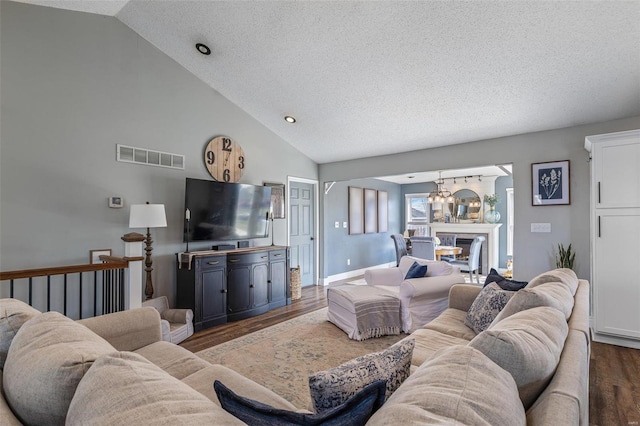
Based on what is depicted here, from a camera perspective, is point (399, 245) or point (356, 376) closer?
point (356, 376)

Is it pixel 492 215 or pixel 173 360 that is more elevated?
pixel 492 215

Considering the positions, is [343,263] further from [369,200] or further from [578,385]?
[578,385]

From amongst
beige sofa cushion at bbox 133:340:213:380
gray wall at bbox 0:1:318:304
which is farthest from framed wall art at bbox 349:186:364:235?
beige sofa cushion at bbox 133:340:213:380

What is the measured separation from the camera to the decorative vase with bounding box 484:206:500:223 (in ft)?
24.1

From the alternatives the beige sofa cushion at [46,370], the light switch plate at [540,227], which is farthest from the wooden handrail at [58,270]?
the light switch plate at [540,227]

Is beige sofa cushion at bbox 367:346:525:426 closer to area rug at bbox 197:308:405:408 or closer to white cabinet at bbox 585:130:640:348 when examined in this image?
area rug at bbox 197:308:405:408

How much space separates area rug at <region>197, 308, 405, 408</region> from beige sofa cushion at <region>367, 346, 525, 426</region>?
172cm

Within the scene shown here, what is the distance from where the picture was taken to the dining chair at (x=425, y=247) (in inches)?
241

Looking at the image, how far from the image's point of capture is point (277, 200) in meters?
5.36

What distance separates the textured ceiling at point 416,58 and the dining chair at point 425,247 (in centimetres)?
218

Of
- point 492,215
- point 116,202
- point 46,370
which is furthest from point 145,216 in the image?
point 492,215

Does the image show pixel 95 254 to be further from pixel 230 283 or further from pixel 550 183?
pixel 550 183

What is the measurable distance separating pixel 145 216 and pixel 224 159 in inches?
62.1

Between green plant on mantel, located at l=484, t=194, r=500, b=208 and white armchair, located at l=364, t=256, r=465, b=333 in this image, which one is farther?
green plant on mantel, located at l=484, t=194, r=500, b=208
